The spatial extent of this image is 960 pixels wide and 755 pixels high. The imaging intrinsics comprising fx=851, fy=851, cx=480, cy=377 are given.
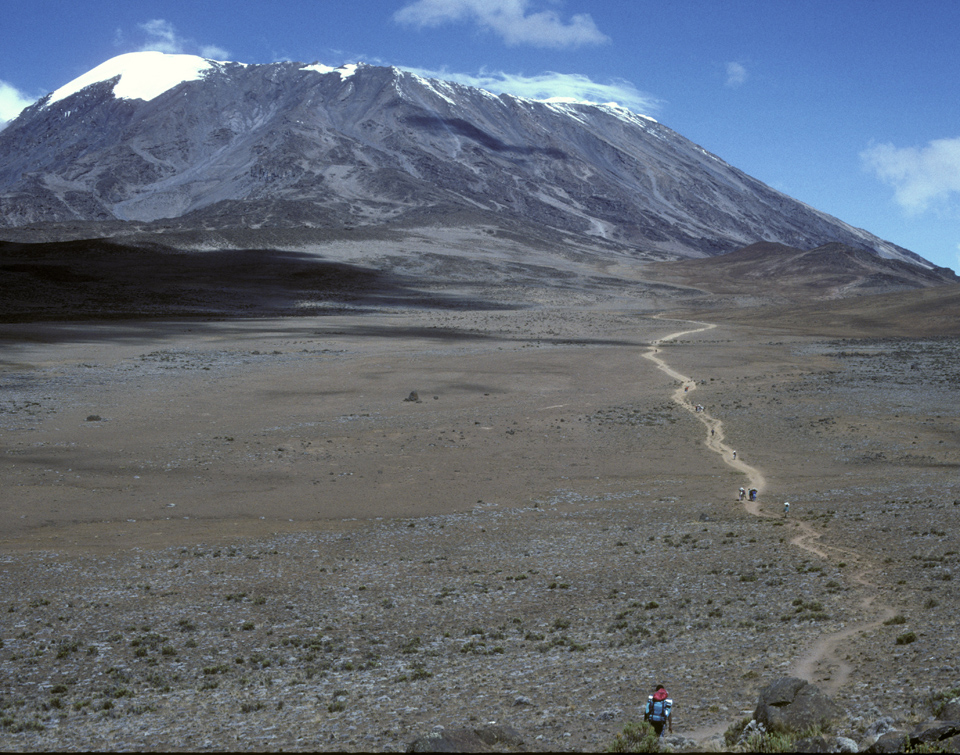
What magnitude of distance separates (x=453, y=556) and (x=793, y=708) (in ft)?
31.9

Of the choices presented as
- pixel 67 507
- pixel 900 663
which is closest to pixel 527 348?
pixel 67 507

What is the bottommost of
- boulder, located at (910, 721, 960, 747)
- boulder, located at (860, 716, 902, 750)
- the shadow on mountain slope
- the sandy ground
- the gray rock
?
the sandy ground

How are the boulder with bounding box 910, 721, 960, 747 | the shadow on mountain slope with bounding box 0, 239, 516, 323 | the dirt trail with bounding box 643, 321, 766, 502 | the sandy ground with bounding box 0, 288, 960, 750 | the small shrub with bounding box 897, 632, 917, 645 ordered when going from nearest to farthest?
the boulder with bounding box 910, 721, 960, 747 → the sandy ground with bounding box 0, 288, 960, 750 → the small shrub with bounding box 897, 632, 917, 645 → the dirt trail with bounding box 643, 321, 766, 502 → the shadow on mountain slope with bounding box 0, 239, 516, 323

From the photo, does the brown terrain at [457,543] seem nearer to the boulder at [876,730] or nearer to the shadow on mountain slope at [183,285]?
the boulder at [876,730]

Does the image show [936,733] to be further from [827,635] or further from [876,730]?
[827,635]

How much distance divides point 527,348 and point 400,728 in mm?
47825

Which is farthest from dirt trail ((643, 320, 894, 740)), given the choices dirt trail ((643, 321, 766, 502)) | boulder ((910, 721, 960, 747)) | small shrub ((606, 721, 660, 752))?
boulder ((910, 721, 960, 747))

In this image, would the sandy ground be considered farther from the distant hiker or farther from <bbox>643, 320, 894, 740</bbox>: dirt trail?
the distant hiker

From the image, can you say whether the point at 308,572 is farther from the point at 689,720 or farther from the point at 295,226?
the point at 295,226

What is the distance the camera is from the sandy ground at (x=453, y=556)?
10.6 m

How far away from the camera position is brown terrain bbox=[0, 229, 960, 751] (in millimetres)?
10586

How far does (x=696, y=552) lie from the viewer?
675 inches

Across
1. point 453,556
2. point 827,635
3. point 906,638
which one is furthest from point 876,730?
point 453,556

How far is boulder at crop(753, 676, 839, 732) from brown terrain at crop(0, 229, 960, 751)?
0.82 ft
